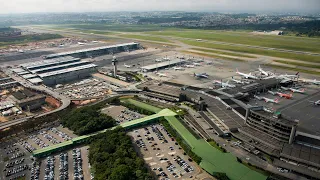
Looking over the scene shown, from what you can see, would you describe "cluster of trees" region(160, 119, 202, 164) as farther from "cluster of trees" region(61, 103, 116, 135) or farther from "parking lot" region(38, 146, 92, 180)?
"parking lot" region(38, 146, 92, 180)

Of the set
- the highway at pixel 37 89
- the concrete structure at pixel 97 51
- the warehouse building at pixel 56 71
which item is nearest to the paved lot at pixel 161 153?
the highway at pixel 37 89

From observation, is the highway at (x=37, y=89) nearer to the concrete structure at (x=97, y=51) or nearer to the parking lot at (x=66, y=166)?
the parking lot at (x=66, y=166)

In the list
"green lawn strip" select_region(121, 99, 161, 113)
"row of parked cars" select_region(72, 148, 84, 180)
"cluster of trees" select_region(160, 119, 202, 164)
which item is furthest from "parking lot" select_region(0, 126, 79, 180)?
"cluster of trees" select_region(160, 119, 202, 164)

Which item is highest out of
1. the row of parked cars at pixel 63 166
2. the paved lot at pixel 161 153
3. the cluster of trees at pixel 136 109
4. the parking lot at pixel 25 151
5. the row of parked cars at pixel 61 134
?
the cluster of trees at pixel 136 109

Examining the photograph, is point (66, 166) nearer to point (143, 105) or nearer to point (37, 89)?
point (143, 105)

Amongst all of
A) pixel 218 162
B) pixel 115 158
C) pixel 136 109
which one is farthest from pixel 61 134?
pixel 218 162
